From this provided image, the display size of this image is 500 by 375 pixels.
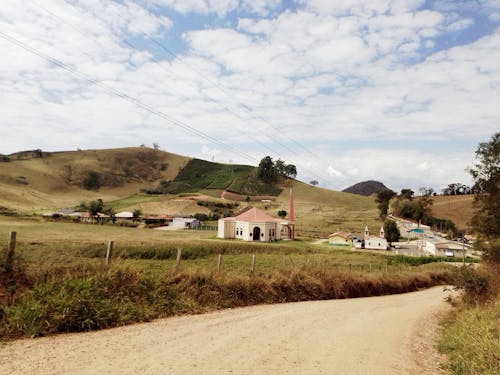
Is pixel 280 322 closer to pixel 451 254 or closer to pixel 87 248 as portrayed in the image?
pixel 87 248

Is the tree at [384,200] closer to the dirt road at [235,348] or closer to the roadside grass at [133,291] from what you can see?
the roadside grass at [133,291]

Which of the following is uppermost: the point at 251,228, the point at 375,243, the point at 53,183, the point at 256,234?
the point at 53,183

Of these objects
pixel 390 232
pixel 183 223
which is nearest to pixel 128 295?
pixel 390 232

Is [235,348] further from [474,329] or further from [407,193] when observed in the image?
[407,193]

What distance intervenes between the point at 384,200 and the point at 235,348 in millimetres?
124136

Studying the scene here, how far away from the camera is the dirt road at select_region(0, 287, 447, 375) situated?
27.1ft

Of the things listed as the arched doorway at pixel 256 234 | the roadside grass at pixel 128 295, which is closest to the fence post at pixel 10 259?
the roadside grass at pixel 128 295

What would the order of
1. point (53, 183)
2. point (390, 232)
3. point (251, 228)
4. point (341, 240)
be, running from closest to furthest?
point (251, 228) < point (341, 240) < point (390, 232) < point (53, 183)

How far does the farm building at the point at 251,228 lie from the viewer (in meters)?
73.9

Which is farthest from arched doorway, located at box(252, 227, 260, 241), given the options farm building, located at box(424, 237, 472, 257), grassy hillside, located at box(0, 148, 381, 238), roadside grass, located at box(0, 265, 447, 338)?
roadside grass, located at box(0, 265, 447, 338)

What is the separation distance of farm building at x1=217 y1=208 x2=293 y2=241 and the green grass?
195 ft

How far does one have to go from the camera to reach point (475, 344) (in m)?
10.3

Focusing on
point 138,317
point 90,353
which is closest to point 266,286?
point 138,317

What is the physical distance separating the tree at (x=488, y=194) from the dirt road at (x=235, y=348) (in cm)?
2414
